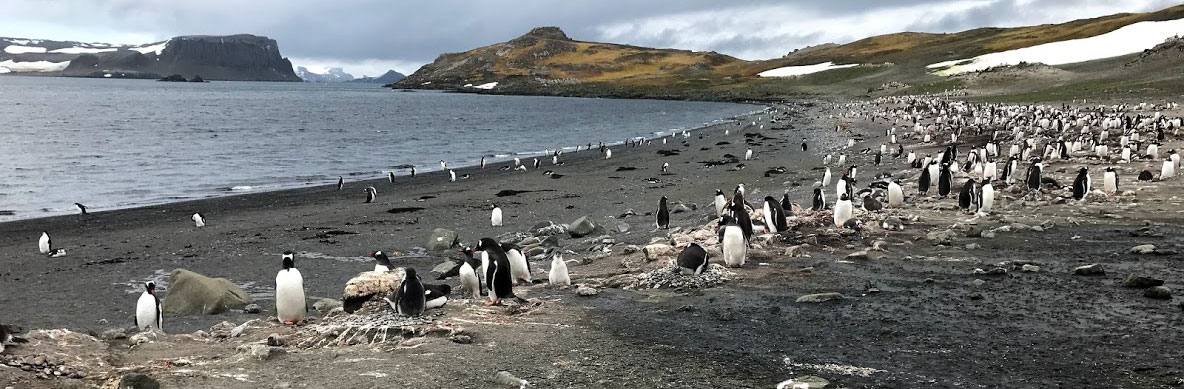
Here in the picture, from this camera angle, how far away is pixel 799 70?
11531 cm

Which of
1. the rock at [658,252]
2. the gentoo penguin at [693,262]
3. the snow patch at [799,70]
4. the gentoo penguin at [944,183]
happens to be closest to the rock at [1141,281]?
the gentoo penguin at [693,262]

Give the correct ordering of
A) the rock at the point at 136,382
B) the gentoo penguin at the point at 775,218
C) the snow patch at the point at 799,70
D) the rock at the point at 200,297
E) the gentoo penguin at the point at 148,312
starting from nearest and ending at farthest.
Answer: the rock at the point at 136,382 < the gentoo penguin at the point at 148,312 < the rock at the point at 200,297 < the gentoo penguin at the point at 775,218 < the snow patch at the point at 799,70

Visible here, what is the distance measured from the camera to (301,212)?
21328 millimetres

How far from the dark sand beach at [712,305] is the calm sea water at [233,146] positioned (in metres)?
7.52

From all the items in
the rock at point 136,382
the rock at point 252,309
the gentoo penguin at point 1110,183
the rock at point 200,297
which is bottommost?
the rock at point 252,309

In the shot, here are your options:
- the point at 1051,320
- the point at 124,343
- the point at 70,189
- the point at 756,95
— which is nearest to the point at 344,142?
the point at 70,189

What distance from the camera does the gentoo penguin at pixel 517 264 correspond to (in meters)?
10.5

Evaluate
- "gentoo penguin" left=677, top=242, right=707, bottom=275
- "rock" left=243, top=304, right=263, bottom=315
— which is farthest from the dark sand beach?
"gentoo penguin" left=677, top=242, right=707, bottom=275

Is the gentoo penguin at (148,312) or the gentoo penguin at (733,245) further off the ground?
the gentoo penguin at (733,245)

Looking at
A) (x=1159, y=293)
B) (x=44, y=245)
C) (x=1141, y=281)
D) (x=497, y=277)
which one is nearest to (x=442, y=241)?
(x=497, y=277)

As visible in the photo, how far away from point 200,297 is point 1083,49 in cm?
8489

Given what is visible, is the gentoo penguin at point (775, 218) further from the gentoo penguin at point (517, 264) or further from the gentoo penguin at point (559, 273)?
the gentoo penguin at point (517, 264)

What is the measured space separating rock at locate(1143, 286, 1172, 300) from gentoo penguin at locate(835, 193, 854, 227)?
16.4ft

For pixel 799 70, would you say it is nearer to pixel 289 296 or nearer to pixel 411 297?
pixel 289 296
